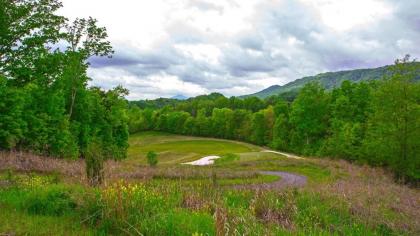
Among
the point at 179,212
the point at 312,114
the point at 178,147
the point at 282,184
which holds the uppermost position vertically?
the point at 312,114

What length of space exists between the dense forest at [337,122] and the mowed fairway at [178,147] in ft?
21.5

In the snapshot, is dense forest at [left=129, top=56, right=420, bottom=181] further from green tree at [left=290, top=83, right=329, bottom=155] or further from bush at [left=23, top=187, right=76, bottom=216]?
bush at [left=23, top=187, right=76, bottom=216]

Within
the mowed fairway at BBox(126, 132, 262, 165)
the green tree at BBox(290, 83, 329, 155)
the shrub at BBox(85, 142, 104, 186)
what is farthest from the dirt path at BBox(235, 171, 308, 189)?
the green tree at BBox(290, 83, 329, 155)

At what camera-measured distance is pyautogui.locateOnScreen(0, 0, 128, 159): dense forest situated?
3272 centimetres

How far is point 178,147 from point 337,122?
43.0m

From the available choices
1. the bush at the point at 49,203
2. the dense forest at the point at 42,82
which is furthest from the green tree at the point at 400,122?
the bush at the point at 49,203

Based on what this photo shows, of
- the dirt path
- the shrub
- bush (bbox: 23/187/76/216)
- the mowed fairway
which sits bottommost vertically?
the mowed fairway

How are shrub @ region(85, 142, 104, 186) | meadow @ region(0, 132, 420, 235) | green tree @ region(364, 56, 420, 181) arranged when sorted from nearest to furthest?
meadow @ region(0, 132, 420, 235) → shrub @ region(85, 142, 104, 186) → green tree @ region(364, 56, 420, 181)

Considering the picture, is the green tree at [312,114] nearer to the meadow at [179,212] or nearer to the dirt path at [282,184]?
the dirt path at [282,184]

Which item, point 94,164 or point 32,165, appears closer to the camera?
point 94,164

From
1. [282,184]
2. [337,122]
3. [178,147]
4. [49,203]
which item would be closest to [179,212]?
[49,203]

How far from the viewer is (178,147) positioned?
334 feet

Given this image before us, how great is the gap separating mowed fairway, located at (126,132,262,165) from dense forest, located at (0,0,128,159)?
29.6m

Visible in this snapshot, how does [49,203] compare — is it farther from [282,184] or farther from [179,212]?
[282,184]
